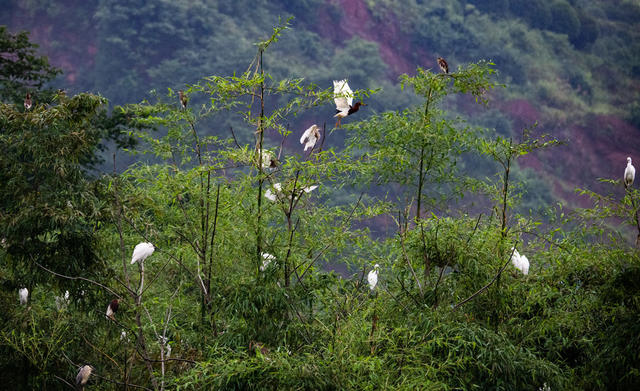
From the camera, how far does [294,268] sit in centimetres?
273

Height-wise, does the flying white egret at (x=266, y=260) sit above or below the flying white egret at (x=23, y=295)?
above

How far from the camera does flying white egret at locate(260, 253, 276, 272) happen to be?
271cm

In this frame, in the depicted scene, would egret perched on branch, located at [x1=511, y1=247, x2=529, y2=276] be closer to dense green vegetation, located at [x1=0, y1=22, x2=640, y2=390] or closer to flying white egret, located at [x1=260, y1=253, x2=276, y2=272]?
dense green vegetation, located at [x1=0, y1=22, x2=640, y2=390]

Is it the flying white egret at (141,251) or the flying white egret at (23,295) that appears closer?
the flying white egret at (141,251)

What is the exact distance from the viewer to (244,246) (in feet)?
9.23

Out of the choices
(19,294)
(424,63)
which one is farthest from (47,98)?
(424,63)

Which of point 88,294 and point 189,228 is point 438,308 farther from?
point 88,294

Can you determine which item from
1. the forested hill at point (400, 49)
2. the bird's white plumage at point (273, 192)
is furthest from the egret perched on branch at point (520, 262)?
the forested hill at point (400, 49)

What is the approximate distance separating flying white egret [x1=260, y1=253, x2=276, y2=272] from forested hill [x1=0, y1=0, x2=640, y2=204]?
12.7 m

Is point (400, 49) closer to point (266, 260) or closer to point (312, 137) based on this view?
point (312, 137)

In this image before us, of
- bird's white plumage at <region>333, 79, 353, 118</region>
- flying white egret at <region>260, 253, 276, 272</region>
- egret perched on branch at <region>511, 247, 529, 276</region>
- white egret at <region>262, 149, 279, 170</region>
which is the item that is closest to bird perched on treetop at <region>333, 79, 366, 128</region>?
bird's white plumage at <region>333, 79, 353, 118</region>

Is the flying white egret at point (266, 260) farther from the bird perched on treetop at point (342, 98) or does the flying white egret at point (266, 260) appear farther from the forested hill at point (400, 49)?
the forested hill at point (400, 49)

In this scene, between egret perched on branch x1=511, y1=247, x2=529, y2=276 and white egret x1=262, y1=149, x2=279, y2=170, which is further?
egret perched on branch x1=511, y1=247, x2=529, y2=276

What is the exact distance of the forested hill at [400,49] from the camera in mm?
16203
